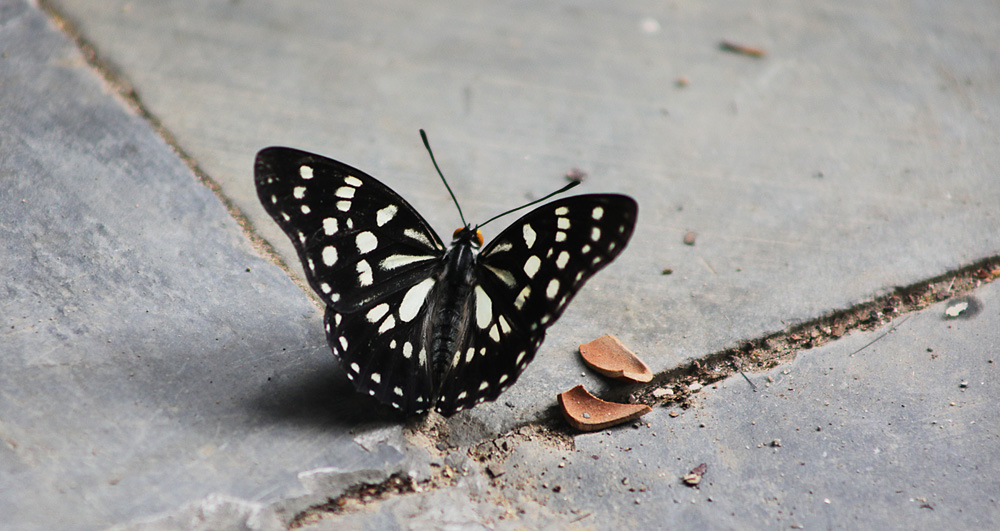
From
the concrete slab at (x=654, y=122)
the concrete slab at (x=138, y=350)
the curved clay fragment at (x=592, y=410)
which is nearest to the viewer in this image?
the concrete slab at (x=138, y=350)

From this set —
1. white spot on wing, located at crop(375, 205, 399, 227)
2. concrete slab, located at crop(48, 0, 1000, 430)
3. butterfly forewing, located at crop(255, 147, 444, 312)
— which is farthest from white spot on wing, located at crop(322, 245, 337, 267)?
concrete slab, located at crop(48, 0, 1000, 430)

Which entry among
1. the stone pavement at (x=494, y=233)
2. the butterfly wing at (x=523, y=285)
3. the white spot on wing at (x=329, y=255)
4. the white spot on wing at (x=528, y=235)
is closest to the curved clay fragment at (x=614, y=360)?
the stone pavement at (x=494, y=233)

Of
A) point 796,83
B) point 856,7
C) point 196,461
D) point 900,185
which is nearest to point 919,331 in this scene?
point 900,185

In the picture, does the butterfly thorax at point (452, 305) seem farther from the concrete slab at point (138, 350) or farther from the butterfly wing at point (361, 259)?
the concrete slab at point (138, 350)

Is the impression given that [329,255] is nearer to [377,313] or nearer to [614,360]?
[377,313]

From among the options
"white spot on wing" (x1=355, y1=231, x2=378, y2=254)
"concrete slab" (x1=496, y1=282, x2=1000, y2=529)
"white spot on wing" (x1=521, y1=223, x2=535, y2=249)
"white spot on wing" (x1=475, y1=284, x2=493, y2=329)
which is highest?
"white spot on wing" (x1=355, y1=231, x2=378, y2=254)

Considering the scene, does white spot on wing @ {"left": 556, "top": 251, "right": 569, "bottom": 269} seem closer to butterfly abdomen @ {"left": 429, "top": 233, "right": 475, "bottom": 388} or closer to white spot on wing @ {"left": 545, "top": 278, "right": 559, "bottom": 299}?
white spot on wing @ {"left": 545, "top": 278, "right": 559, "bottom": 299}

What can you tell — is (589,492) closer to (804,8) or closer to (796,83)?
(796,83)
